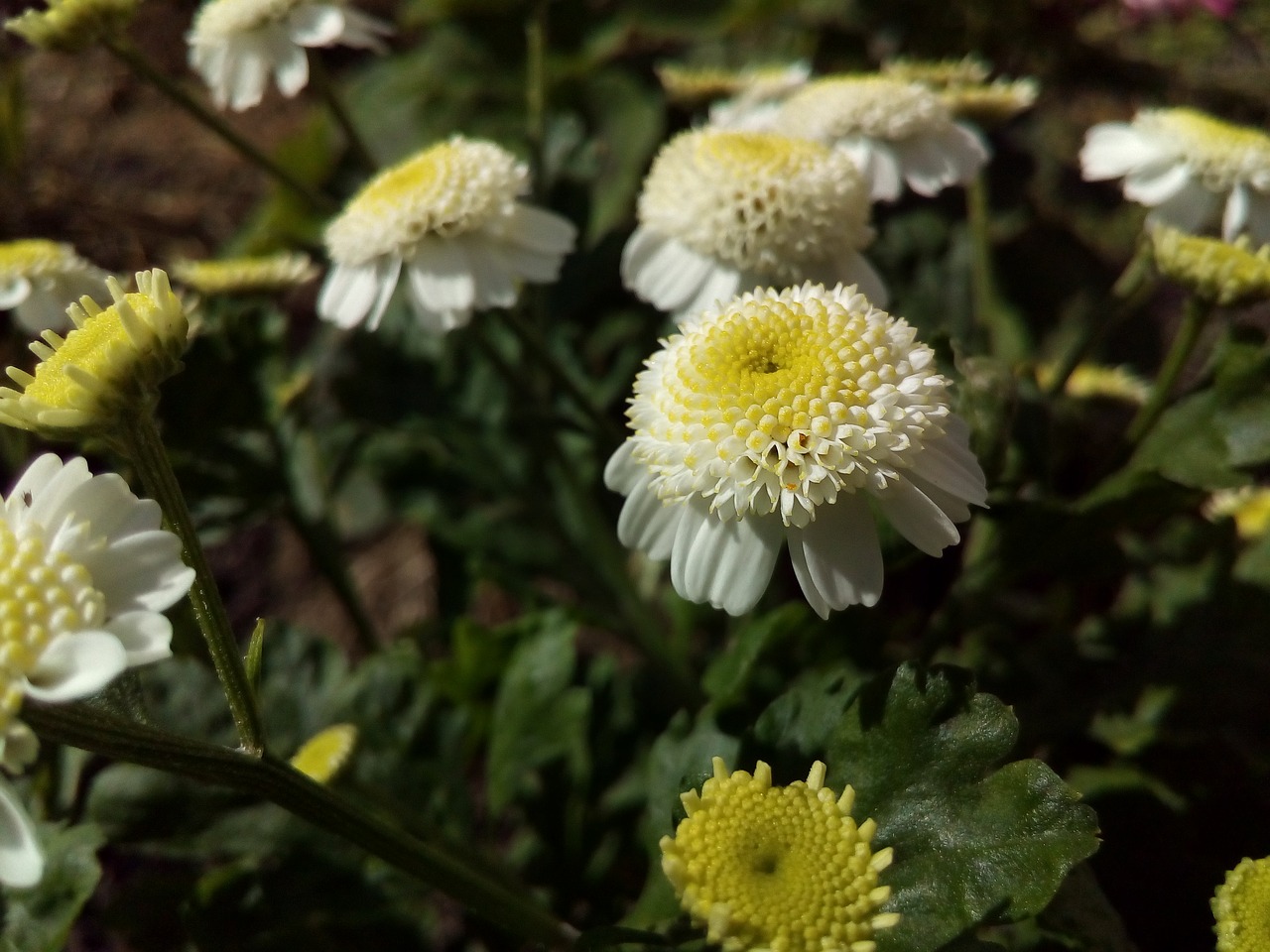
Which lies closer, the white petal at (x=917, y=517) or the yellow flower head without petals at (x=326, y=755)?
the white petal at (x=917, y=517)

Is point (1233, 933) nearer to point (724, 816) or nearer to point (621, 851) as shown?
point (724, 816)

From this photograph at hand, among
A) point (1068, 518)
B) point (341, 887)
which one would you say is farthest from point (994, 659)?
point (341, 887)

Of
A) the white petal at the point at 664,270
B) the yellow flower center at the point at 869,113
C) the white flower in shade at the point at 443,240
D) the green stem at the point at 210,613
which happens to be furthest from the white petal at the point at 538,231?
the green stem at the point at 210,613

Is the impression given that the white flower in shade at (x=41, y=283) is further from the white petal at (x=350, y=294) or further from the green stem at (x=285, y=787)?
the green stem at (x=285, y=787)

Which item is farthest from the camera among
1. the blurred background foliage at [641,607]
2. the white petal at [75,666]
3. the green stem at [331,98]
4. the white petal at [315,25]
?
the green stem at [331,98]

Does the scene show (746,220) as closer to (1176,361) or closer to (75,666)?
(1176,361)

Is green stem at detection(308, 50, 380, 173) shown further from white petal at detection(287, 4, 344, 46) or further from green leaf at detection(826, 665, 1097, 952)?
green leaf at detection(826, 665, 1097, 952)

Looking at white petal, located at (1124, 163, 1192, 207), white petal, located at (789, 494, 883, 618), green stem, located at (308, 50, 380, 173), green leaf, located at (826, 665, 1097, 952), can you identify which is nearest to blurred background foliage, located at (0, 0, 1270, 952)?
green leaf, located at (826, 665, 1097, 952)

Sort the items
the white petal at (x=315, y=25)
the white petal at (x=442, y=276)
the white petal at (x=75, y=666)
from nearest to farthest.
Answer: the white petal at (x=75, y=666) → the white petal at (x=442, y=276) → the white petal at (x=315, y=25)
